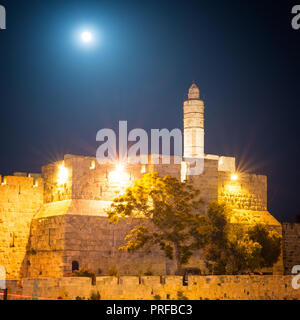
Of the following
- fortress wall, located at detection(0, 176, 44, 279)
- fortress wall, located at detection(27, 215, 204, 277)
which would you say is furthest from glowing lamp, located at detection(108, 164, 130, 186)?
fortress wall, located at detection(0, 176, 44, 279)

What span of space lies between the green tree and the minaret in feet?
47.1

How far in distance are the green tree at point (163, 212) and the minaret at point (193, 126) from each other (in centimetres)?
1435

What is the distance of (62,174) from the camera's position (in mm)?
36969

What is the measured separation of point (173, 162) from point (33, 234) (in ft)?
24.7

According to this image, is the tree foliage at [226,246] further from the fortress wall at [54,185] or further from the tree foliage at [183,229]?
the fortress wall at [54,185]

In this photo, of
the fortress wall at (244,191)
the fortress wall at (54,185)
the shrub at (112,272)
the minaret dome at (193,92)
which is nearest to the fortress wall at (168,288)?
the shrub at (112,272)

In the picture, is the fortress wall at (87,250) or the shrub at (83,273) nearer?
the shrub at (83,273)

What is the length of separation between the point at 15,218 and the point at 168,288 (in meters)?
9.84

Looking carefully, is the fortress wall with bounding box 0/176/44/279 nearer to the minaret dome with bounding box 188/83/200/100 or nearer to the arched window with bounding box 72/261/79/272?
the arched window with bounding box 72/261/79/272

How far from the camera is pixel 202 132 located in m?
50.7

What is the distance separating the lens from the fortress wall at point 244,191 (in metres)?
40.5

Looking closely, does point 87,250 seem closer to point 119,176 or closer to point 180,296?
point 119,176
